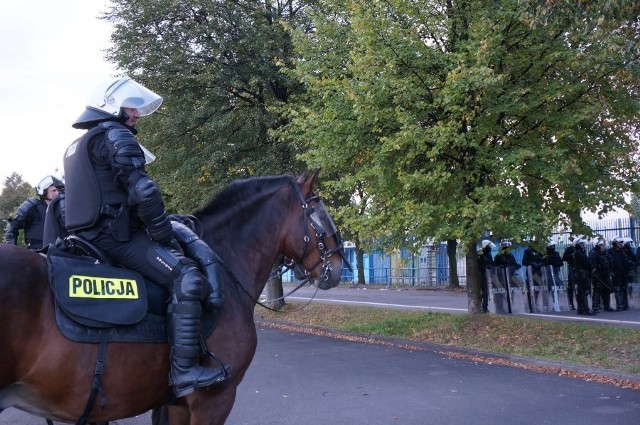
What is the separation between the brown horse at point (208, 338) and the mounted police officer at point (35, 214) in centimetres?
327

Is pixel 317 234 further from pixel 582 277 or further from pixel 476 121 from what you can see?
pixel 582 277

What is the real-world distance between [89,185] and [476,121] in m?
9.99

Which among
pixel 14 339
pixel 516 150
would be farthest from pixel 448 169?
pixel 14 339

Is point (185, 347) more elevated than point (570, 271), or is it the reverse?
point (570, 271)

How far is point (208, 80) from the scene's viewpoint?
59.6 feet

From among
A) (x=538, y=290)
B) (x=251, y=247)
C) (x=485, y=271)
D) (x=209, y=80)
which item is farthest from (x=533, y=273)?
(x=251, y=247)

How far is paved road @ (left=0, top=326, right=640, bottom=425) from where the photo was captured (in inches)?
289

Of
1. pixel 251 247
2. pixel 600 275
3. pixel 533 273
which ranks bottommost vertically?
pixel 600 275

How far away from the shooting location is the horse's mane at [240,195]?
15.9ft

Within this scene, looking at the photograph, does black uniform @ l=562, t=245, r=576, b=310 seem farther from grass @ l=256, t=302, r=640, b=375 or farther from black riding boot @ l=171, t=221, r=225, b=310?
black riding boot @ l=171, t=221, r=225, b=310

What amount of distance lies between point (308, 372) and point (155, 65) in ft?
38.2

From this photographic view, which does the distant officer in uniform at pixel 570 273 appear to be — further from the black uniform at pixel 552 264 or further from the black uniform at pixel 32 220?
the black uniform at pixel 32 220

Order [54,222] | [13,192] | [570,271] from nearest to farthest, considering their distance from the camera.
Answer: [54,222]
[570,271]
[13,192]

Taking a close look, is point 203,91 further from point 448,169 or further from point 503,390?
point 503,390
